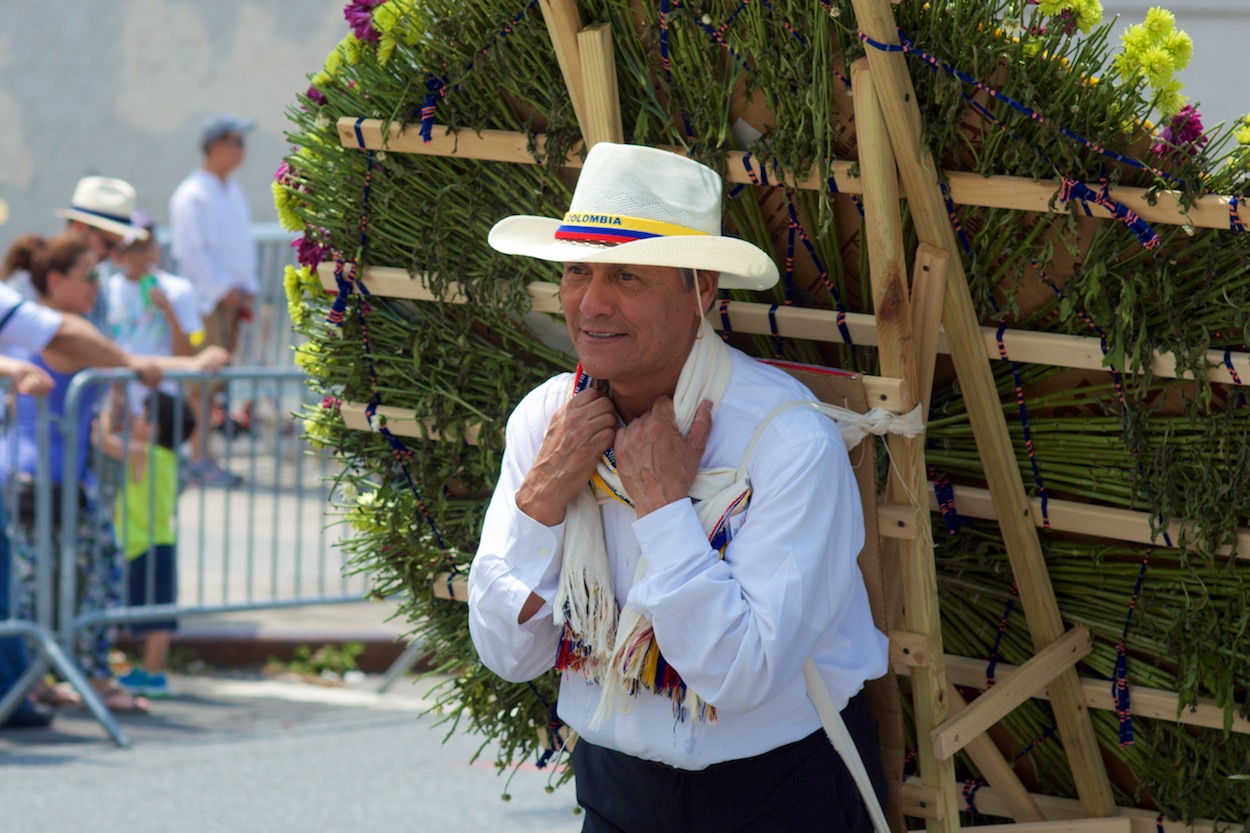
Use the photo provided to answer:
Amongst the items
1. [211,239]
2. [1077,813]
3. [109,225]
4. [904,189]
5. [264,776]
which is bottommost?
[264,776]

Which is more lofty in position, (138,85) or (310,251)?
(138,85)

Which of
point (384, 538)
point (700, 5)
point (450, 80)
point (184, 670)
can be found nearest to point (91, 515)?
point (184, 670)

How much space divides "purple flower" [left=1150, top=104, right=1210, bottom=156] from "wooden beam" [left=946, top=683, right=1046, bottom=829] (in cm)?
103

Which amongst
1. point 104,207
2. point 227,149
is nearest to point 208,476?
point 104,207

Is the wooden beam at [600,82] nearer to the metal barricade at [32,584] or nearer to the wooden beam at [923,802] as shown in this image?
the wooden beam at [923,802]

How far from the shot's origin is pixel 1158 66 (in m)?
2.46

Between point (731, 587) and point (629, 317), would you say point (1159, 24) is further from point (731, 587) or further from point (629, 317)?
point (731, 587)

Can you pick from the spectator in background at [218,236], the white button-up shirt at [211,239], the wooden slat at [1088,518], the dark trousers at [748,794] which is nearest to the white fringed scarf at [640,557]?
the dark trousers at [748,794]

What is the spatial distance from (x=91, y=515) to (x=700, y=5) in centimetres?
438

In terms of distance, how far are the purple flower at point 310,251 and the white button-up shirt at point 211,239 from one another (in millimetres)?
6624

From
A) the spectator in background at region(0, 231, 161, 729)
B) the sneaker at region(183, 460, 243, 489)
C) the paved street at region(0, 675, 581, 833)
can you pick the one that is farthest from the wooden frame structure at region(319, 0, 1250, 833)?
the sneaker at region(183, 460, 243, 489)

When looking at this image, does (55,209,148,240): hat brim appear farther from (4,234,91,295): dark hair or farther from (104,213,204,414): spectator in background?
(4,234,91,295): dark hair

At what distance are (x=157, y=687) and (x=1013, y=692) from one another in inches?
Result: 189

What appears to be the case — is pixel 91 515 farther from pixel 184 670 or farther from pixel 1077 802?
pixel 1077 802
